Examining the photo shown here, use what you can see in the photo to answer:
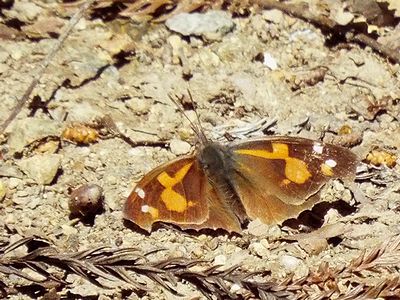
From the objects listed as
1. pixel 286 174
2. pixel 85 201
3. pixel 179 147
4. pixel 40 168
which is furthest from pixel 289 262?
pixel 40 168

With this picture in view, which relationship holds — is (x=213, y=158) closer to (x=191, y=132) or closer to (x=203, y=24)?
(x=191, y=132)

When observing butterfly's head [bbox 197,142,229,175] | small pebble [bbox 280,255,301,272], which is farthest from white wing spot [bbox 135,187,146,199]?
small pebble [bbox 280,255,301,272]

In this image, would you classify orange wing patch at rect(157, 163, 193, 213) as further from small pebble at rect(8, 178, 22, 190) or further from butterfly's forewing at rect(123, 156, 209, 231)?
small pebble at rect(8, 178, 22, 190)

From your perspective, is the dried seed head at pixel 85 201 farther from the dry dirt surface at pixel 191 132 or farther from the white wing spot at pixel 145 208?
the white wing spot at pixel 145 208

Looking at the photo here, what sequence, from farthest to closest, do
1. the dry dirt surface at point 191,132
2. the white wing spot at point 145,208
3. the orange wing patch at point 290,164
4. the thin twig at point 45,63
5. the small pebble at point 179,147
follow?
the small pebble at point 179,147, the thin twig at point 45,63, the orange wing patch at point 290,164, the white wing spot at point 145,208, the dry dirt surface at point 191,132

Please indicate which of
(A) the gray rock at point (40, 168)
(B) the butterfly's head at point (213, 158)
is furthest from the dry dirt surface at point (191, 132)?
(B) the butterfly's head at point (213, 158)
